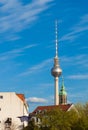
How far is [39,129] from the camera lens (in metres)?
88.9

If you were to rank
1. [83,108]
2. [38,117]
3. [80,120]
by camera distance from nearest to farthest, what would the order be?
[80,120], [38,117], [83,108]

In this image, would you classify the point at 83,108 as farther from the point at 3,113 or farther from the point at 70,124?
the point at 70,124

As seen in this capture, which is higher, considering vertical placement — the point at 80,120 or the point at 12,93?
the point at 12,93

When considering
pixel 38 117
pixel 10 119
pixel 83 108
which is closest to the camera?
pixel 38 117

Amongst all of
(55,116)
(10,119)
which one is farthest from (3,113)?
(55,116)

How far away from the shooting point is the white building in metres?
117

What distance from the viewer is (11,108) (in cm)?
11869

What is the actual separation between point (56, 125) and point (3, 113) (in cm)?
3197

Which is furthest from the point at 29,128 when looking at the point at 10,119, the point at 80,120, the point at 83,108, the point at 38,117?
the point at 83,108

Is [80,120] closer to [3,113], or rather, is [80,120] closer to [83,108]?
[3,113]

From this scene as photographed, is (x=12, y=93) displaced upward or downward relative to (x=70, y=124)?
upward

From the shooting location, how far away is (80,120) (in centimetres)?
8769

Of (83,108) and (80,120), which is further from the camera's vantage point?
(83,108)

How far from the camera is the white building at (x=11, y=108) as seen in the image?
11688 centimetres
